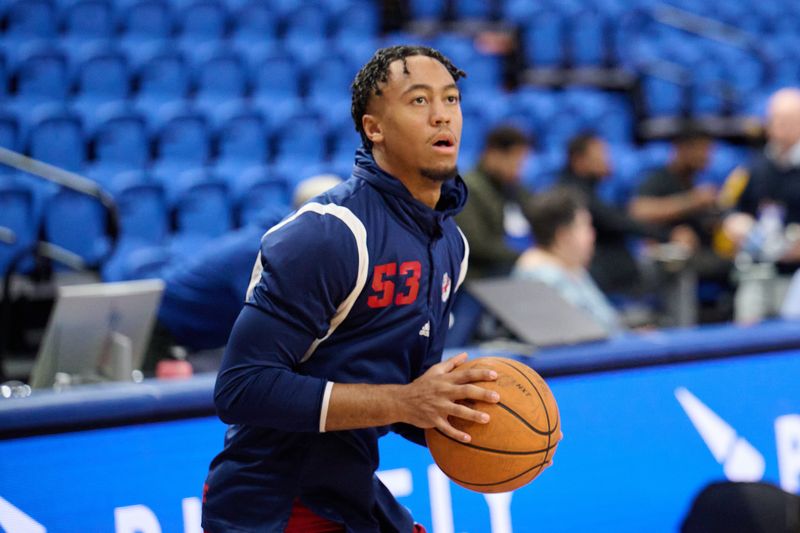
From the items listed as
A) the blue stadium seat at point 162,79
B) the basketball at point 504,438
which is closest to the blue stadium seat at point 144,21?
the blue stadium seat at point 162,79

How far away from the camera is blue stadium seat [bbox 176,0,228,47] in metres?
9.80

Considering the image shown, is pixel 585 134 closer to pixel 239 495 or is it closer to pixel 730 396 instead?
pixel 730 396

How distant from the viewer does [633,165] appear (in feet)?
30.4

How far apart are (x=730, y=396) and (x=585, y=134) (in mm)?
3464

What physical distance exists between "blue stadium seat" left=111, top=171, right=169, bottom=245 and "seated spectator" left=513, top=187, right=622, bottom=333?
3.28 m

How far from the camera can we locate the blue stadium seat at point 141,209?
22.9ft

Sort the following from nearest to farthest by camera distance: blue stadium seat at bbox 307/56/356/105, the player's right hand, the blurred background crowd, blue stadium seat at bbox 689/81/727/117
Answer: the player's right hand → the blurred background crowd → blue stadium seat at bbox 307/56/356/105 → blue stadium seat at bbox 689/81/727/117

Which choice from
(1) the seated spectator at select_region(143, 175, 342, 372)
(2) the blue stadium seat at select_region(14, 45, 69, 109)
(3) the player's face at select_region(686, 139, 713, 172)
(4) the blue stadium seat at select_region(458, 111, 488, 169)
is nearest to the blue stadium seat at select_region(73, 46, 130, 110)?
(2) the blue stadium seat at select_region(14, 45, 69, 109)

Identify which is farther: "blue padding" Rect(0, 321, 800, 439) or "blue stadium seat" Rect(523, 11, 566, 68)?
"blue stadium seat" Rect(523, 11, 566, 68)

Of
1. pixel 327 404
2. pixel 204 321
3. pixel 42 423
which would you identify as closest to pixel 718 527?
pixel 327 404

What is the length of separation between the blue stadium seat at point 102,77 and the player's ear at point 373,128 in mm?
6756

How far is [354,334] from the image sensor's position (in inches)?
80.7

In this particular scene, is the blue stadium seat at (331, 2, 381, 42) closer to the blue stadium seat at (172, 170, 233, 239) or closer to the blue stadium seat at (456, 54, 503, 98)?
the blue stadium seat at (456, 54, 503, 98)

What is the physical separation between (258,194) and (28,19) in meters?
3.27
